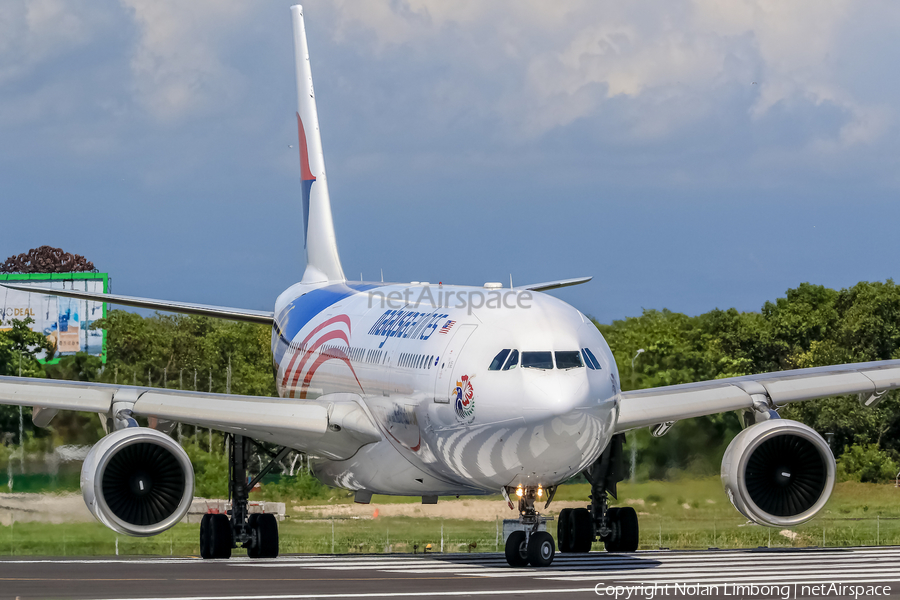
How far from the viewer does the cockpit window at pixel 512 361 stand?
1939cm

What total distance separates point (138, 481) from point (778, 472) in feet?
33.3

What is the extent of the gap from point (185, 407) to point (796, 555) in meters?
10.7

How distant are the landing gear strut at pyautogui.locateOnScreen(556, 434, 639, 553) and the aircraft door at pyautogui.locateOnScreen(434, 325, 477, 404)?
6.41m

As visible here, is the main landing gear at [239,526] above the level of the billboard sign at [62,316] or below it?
below

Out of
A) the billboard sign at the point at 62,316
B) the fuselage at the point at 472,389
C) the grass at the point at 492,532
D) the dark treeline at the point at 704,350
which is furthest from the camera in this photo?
the billboard sign at the point at 62,316

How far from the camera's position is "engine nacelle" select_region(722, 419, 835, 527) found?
2255cm

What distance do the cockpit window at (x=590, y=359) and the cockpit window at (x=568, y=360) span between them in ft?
0.47

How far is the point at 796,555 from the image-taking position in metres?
24.6

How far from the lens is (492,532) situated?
36344 millimetres

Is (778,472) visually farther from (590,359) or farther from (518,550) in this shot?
(590,359)

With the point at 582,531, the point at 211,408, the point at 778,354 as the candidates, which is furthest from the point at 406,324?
the point at 778,354

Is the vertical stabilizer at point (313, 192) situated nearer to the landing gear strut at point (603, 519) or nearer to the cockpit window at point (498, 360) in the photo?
the landing gear strut at point (603, 519)

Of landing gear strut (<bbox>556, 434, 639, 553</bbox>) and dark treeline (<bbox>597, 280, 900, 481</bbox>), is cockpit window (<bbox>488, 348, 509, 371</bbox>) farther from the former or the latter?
dark treeline (<bbox>597, 280, 900, 481</bbox>)

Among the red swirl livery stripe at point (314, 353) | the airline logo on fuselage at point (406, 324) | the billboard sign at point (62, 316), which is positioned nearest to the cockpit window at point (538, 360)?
the airline logo on fuselage at point (406, 324)
